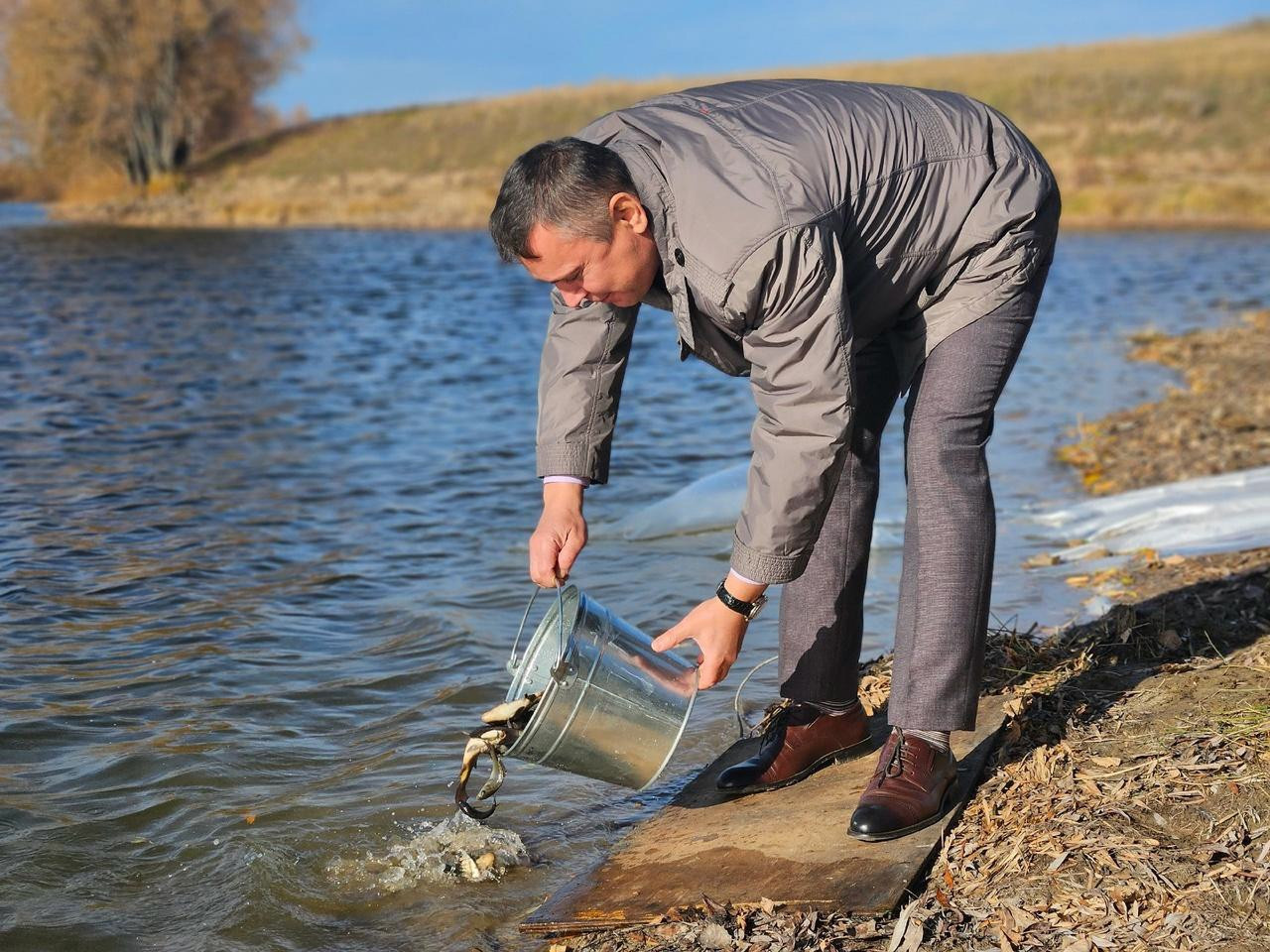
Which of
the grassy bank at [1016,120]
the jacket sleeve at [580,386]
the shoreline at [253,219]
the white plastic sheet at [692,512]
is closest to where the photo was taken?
the jacket sleeve at [580,386]

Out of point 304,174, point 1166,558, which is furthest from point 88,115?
point 1166,558

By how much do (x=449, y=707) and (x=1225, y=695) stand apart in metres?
2.43

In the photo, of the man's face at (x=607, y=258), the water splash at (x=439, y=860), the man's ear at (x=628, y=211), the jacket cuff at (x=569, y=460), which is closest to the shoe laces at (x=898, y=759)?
the jacket cuff at (x=569, y=460)

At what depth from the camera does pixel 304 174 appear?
51.4 meters

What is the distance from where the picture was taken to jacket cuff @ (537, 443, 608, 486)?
121 inches

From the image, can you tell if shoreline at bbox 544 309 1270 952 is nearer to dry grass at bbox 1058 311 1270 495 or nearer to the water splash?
the water splash

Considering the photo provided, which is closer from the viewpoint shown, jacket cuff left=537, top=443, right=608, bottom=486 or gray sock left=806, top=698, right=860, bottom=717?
jacket cuff left=537, top=443, right=608, bottom=486

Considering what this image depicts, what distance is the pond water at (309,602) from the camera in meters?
3.32

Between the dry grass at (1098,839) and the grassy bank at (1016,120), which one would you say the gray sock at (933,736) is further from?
the grassy bank at (1016,120)

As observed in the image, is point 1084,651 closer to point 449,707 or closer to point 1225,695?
point 1225,695

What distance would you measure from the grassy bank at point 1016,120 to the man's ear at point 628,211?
31.8 m

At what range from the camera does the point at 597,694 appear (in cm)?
300

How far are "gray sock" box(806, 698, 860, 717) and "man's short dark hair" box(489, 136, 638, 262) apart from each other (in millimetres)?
1359

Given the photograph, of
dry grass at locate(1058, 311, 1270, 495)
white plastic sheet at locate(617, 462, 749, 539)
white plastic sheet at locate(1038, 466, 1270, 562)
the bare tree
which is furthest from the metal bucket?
the bare tree
